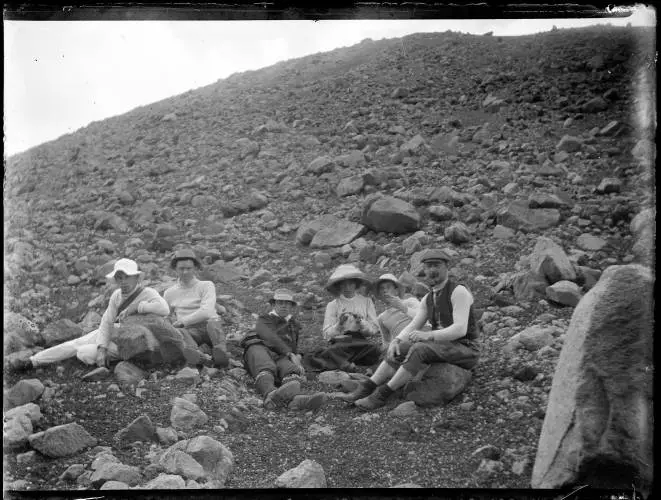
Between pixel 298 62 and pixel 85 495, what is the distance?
4.52m

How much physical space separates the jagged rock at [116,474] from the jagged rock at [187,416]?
1.48ft

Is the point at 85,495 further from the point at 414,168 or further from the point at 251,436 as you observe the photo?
the point at 414,168

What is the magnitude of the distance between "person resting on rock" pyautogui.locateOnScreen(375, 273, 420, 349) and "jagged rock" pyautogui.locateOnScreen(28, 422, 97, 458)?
7.90 ft

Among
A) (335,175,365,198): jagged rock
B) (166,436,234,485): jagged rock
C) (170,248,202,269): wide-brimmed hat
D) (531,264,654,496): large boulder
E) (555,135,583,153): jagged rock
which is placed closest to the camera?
(531,264,654,496): large boulder

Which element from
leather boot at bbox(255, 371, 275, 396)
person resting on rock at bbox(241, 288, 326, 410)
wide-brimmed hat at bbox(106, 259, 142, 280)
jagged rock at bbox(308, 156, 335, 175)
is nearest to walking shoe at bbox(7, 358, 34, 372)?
wide-brimmed hat at bbox(106, 259, 142, 280)

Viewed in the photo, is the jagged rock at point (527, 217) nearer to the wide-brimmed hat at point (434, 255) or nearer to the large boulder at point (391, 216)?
the large boulder at point (391, 216)

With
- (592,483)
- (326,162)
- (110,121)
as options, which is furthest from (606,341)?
(110,121)

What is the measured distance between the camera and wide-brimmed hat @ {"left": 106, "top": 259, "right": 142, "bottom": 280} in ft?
18.5

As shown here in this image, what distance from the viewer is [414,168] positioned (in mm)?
6699

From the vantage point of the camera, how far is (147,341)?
5.45m

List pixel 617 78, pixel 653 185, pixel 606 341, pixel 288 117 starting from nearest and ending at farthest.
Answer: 1. pixel 606 341
2. pixel 653 185
3. pixel 617 78
4. pixel 288 117

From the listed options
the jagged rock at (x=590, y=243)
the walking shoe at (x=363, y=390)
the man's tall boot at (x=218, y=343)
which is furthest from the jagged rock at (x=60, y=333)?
the jagged rock at (x=590, y=243)

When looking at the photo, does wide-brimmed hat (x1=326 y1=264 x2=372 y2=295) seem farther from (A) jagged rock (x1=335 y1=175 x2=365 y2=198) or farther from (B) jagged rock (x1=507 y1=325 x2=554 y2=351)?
(B) jagged rock (x1=507 y1=325 x2=554 y2=351)

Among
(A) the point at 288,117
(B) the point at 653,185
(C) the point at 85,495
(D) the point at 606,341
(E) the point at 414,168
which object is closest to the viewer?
(D) the point at 606,341
